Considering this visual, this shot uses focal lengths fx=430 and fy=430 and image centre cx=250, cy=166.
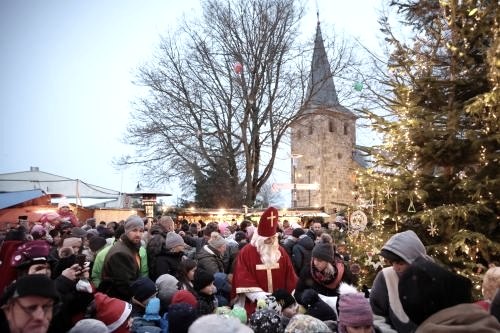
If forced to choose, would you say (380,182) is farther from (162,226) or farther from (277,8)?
(277,8)

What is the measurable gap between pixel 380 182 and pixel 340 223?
10.8 m

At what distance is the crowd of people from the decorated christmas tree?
181 centimetres

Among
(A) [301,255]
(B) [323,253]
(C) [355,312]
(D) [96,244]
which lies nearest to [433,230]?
(A) [301,255]

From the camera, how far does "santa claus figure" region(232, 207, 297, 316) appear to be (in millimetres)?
5297

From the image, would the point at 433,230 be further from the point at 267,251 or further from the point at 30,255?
the point at 30,255

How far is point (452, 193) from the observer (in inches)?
282

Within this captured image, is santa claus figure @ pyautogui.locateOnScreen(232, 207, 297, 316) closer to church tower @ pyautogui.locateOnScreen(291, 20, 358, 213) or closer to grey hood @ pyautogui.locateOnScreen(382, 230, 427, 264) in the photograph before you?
grey hood @ pyautogui.locateOnScreen(382, 230, 427, 264)

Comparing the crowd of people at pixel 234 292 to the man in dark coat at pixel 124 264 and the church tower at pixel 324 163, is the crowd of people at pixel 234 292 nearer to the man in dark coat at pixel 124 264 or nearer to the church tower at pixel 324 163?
the man in dark coat at pixel 124 264

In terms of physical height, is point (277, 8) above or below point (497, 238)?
above

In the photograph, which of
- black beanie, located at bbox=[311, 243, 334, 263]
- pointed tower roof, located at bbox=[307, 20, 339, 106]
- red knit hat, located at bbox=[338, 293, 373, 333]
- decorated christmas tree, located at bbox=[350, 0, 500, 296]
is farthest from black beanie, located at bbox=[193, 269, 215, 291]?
pointed tower roof, located at bbox=[307, 20, 339, 106]

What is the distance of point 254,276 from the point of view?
5.43 metres

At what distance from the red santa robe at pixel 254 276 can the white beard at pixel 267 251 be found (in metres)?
0.05

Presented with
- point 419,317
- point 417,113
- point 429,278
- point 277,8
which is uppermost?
point 277,8

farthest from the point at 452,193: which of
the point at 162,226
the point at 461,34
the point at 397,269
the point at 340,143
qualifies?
the point at 340,143
